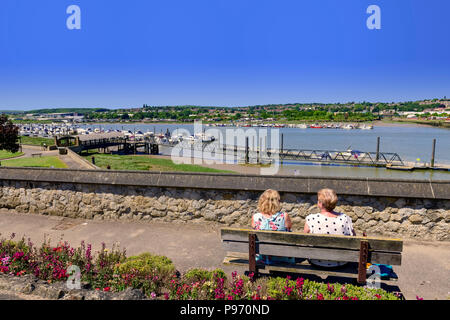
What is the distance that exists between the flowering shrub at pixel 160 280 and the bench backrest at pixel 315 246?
1.11 ft

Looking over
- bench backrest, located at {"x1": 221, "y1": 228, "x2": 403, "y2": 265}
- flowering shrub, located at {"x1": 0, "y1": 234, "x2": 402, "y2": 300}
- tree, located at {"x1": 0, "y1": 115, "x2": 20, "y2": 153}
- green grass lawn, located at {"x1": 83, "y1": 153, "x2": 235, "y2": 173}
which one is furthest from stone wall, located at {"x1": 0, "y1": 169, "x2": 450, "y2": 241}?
green grass lawn, located at {"x1": 83, "y1": 153, "x2": 235, "y2": 173}

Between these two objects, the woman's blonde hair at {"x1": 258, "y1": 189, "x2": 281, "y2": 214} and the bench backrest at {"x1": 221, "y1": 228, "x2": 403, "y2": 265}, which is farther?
the woman's blonde hair at {"x1": 258, "y1": 189, "x2": 281, "y2": 214}

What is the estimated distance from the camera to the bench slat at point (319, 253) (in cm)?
387

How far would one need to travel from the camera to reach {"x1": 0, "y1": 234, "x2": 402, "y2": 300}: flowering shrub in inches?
152

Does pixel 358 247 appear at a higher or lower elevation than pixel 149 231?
higher

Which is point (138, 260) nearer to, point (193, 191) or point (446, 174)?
point (193, 191)

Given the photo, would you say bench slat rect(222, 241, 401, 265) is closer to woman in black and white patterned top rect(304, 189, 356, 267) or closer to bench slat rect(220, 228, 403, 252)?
bench slat rect(220, 228, 403, 252)

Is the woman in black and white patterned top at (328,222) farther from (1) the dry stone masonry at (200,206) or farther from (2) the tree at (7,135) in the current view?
(2) the tree at (7,135)

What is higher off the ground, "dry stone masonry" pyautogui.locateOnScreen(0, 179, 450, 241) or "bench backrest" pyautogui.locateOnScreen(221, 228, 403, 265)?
"bench backrest" pyautogui.locateOnScreen(221, 228, 403, 265)

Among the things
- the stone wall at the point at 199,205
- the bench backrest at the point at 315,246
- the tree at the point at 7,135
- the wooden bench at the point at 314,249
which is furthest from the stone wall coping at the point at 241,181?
the tree at the point at 7,135

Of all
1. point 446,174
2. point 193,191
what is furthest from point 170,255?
point 446,174

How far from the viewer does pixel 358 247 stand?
3.93 m
